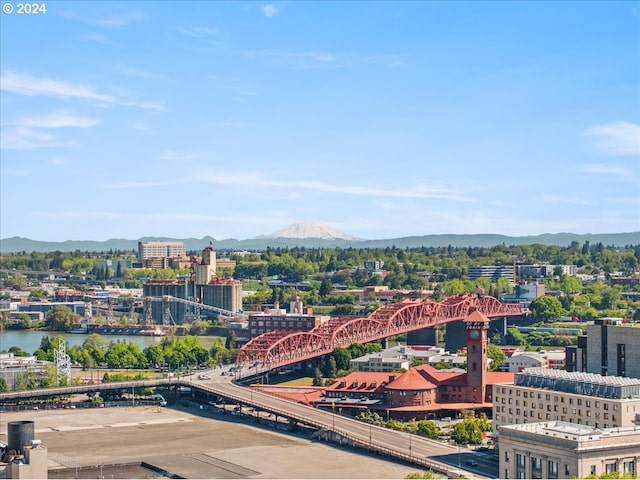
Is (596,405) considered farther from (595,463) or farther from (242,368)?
(242,368)

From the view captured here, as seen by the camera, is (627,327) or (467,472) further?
(627,327)

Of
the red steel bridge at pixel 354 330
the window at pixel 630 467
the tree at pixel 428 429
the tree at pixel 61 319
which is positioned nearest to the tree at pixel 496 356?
the red steel bridge at pixel 354 330

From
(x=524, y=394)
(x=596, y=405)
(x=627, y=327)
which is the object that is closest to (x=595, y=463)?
(x=596, y=405)

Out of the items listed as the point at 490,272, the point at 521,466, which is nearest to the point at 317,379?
the point at 521,466

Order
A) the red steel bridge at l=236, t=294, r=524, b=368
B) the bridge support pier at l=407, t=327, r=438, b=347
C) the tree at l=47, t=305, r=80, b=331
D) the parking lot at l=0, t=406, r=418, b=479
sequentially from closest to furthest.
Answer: the parking lot at l=0, t=406, r=418, b=479, the red steel bridge at l=236, t=294, r=524, b=368, the bridge support pier at l=407, t=327, r=438, b=347, the tree at l=47, t=305, r=80, b=331

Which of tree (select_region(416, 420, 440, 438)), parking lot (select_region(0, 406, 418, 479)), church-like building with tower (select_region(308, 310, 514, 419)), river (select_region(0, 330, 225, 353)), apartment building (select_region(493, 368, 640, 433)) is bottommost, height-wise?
parking lot (select_region(0, 406, 418, 479))

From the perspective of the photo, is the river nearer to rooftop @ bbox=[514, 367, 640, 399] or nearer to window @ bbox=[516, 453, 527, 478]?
rooftop @ bbox=[514, 367, 640, 399]

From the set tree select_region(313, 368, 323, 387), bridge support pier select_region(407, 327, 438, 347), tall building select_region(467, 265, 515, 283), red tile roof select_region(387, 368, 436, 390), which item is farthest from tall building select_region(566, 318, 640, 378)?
tall building select_region(467, 265, 515, 283)
